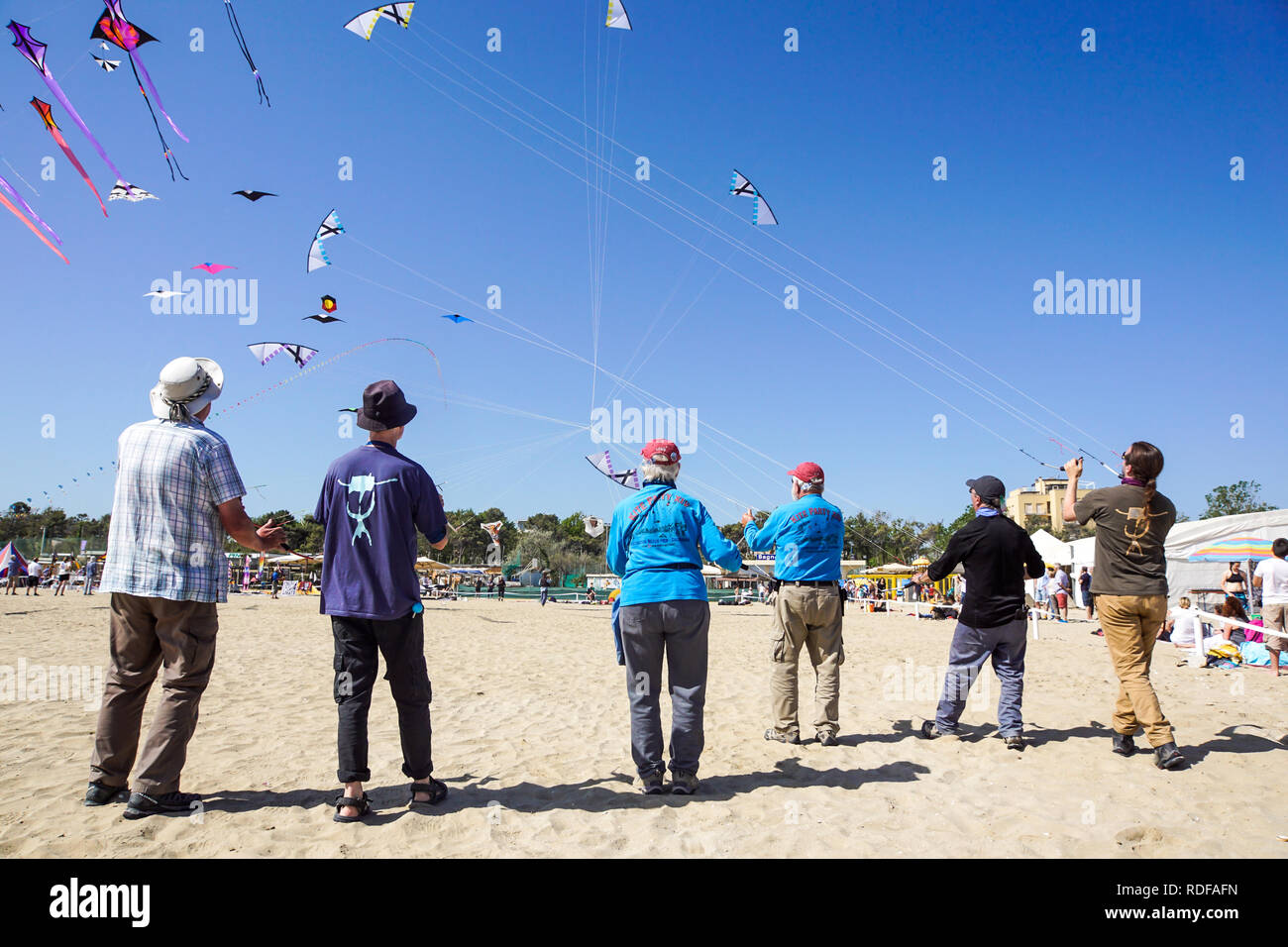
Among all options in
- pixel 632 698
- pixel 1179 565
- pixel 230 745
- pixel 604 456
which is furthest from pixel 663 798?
pixel 1179 565

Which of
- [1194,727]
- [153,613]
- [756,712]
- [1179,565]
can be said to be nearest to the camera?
[153,613]

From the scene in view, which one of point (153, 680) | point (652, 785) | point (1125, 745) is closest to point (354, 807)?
point (153, 680)

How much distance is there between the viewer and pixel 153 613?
3129 mm

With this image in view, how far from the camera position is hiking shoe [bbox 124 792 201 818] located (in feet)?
9.71

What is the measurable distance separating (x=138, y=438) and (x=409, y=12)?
27.6ft

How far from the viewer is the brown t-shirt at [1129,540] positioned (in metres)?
4.24

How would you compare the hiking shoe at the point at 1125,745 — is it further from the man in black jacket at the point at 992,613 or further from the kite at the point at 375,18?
the kite at the point at 375,18

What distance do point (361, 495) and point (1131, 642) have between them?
4364 mm

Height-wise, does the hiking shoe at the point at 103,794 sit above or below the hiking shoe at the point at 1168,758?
above

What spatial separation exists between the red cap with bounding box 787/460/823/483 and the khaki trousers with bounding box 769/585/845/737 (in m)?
0.76

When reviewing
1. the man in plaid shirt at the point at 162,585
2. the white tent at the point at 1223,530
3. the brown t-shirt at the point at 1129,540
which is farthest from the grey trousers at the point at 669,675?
the white tent at the point at 1223,530

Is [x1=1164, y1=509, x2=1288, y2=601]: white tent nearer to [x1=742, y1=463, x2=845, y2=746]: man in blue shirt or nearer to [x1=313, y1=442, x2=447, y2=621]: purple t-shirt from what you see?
[x1=742, y1=463, x2=845, y2=746]: man in blue shirt

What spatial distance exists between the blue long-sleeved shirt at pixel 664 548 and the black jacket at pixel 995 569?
182 cm
